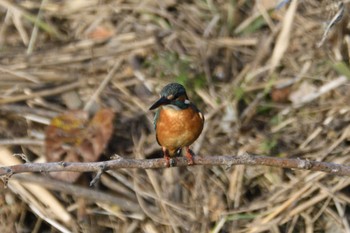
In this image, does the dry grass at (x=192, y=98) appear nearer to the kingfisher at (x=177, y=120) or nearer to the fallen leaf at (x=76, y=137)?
the fallen leaf at (x=76, y=137)

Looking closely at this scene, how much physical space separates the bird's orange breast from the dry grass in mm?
1121

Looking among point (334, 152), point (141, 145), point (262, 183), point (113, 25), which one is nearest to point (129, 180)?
point (141, 145)

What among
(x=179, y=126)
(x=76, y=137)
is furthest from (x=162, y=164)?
(x=76, y=137)

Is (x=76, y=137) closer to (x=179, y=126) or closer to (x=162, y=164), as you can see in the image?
(x=179, y=126)

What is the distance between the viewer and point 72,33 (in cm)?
589

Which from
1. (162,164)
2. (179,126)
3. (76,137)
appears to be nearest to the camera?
(162,164)

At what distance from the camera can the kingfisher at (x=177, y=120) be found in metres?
3.33

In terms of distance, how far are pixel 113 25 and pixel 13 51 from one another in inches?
31.9

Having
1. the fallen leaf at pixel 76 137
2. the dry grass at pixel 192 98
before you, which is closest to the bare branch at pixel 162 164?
the dry grass at pixel 192 98

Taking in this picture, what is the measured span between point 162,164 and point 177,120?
275mm

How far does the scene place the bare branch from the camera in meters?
2.91

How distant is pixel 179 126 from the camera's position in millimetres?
3322

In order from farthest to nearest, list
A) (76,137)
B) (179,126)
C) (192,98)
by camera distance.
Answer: (192,98)
(76,137)
(179,126)

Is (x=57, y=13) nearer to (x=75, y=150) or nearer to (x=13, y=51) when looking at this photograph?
(x=13, y=51)
